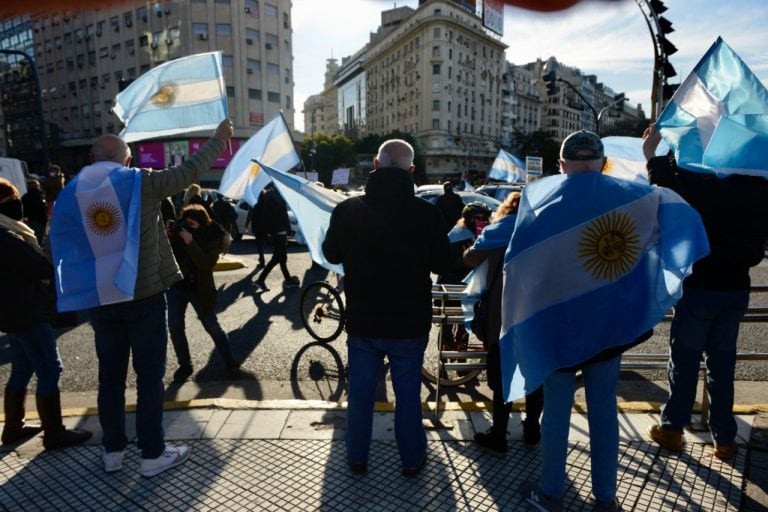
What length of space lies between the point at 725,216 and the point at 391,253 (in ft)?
6.25

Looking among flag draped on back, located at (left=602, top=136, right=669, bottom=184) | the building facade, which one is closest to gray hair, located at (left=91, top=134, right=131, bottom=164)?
flag draped on back, located at (left=602, top=136, right=669, bottom=184)

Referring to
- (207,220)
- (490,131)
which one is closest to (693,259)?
(207,220)

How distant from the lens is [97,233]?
2.94 meters

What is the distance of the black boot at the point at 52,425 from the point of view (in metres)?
3.44

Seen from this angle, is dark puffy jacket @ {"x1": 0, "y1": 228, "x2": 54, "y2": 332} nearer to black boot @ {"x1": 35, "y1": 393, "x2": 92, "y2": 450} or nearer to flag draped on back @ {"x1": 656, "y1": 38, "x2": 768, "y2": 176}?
black boot @ {"x1": 35, "y1": 393, "x2": 92, "y2": 450}

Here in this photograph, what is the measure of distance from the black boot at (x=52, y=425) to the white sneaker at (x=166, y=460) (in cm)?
76

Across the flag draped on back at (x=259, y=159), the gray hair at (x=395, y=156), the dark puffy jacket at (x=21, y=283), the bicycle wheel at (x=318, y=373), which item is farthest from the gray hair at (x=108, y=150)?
the flag draped on back at (x=259, y=159)

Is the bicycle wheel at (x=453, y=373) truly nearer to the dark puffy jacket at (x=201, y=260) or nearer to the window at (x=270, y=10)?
the dark puffy jacket at (x=201, y=260)

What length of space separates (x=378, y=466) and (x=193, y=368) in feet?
9.60

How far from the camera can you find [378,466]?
3193mm

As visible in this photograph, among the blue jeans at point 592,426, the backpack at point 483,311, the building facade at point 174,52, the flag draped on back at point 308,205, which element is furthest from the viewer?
the building facade at point 174,52

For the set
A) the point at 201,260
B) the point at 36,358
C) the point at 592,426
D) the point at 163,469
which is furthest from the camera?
the point at 201,260

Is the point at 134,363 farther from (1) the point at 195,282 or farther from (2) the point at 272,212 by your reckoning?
(2) the point at 272,212

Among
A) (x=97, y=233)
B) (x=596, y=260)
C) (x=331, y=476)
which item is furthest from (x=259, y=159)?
(x=596, y=260)
